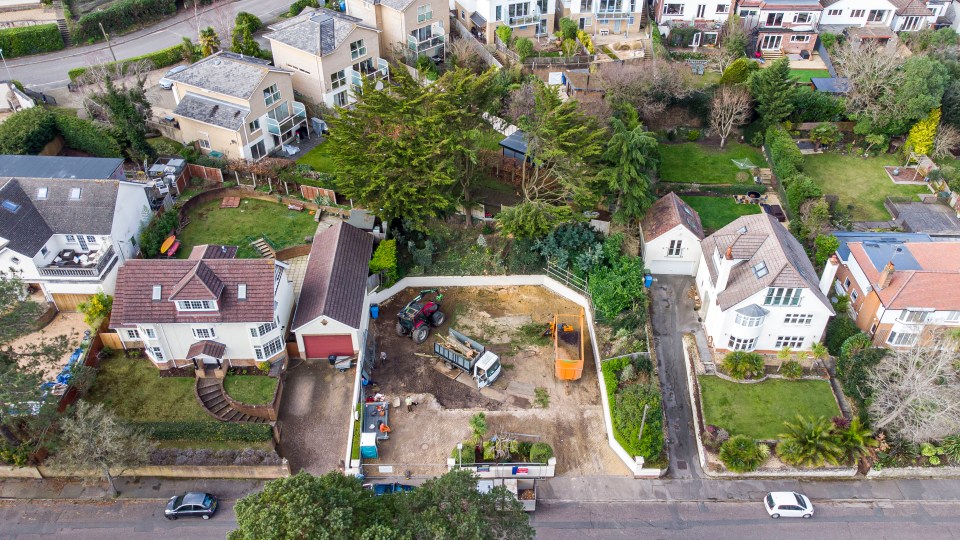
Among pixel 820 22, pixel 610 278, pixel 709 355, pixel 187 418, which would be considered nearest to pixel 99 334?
pixel 187 418

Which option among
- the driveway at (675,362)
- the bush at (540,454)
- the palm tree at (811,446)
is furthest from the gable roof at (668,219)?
the bush at (540,454)

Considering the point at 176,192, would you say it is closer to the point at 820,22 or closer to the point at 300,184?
the point at 300,184

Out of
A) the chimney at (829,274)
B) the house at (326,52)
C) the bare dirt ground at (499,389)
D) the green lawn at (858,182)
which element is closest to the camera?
the bare dirt ground at (499,389)

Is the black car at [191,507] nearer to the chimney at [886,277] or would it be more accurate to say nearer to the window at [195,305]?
the window at [195,305]

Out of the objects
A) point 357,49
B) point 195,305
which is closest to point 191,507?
point 195,305

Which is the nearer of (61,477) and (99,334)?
(61,477)
